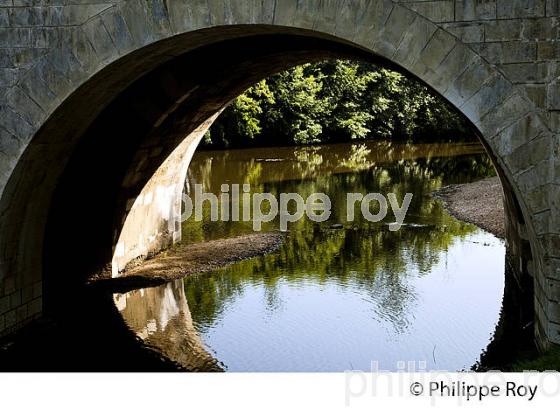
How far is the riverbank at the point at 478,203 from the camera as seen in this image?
1747 cm

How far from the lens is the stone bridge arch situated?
7.11m

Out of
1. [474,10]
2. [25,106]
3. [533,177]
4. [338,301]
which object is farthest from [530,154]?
[25,106]

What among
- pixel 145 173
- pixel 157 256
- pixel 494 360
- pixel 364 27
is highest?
pixel 364 27

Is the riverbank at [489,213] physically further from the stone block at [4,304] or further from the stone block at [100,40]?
→ the stone block at [4,304]

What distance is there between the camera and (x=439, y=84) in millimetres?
7289

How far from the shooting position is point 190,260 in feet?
46.2

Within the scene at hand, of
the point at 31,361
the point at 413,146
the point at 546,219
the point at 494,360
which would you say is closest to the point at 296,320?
the point at 494,360

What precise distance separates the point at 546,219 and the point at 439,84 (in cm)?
153

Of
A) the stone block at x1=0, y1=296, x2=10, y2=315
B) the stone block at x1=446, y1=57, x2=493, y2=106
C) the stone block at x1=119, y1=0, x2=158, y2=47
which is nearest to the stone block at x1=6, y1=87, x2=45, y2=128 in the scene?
the stone block at x1=119, y1=0, x2=158, y2=47

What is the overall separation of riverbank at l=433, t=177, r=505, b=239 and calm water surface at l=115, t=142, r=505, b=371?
357 mm

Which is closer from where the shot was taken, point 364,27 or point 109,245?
point 364,27

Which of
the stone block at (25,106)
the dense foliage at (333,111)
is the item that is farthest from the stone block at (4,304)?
the dense foliage at (333,111)
